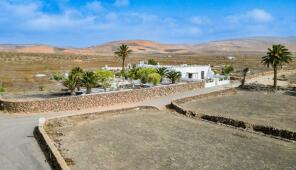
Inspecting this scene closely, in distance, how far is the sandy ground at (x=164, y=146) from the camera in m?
20.1

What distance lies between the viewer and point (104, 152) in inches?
855

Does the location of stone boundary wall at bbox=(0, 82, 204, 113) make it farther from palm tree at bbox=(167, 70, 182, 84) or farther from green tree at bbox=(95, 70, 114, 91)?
palm tree at bbox=(167, 70, 182, 84)

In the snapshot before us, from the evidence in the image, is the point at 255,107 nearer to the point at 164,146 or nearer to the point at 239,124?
the point at 239,124

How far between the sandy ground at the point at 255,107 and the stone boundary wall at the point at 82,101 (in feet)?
14.8

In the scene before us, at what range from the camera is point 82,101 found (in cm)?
3356

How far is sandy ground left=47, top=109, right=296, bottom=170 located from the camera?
65.9ft

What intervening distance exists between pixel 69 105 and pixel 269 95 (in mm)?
26699

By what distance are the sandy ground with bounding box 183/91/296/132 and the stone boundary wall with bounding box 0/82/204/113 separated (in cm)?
453

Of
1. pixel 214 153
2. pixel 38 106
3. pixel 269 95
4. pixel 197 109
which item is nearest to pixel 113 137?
pixel 214 153

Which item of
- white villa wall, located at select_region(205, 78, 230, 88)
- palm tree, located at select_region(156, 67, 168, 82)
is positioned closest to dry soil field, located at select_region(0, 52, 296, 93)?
palm tree, located at select_region(156, 67, 168, 82)

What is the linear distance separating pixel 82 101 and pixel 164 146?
12.7 meters

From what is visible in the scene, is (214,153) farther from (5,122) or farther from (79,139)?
(5,122)

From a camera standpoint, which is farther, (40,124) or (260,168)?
(40,124)

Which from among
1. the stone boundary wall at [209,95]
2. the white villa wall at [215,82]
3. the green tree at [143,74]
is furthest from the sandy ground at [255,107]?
the green tree at [143,74]
